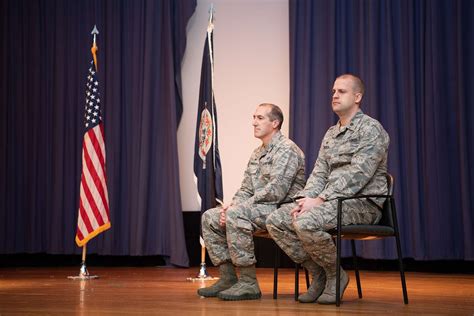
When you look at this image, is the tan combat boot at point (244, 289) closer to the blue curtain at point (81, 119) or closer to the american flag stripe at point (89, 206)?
the american flag stripe at point (89, 206)

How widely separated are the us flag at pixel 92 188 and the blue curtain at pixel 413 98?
6.59 feet

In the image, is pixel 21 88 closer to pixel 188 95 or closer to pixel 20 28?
pixel 20 28

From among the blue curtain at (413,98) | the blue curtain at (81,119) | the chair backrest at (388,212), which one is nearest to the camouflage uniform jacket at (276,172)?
the chair backrest at (388,212)

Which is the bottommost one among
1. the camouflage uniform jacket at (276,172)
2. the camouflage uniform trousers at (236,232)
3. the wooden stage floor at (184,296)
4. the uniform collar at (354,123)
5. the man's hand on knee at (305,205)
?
the wooden stage floor at (184,296)

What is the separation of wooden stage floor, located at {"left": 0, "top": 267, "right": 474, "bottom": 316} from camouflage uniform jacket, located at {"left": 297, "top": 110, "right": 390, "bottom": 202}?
632 millimetres

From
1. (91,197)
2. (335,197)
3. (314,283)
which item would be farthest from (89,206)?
(335,197)

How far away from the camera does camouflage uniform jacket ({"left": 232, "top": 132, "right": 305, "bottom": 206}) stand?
425 centimetres

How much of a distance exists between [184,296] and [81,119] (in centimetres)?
385

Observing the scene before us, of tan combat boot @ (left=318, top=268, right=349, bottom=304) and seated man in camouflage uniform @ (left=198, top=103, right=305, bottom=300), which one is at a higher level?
seated man in camouflage uniform @ (left=198, top=103, right=305, bottom=300)

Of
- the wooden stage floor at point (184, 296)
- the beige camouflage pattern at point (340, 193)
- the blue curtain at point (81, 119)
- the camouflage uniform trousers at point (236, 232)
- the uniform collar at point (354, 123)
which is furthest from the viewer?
the blue curtain at point (81, 119)

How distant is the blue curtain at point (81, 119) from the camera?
7.58m

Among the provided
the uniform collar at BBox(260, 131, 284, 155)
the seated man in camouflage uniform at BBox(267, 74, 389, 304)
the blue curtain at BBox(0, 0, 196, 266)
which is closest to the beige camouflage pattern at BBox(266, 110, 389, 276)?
the seated man in camouflage uniform at BBox(267, 74, 389, 304)

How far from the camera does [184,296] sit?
439 centimetres

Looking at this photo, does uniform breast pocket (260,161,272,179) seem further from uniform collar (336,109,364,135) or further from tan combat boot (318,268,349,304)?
tan combat boot (318,268,349,304)
